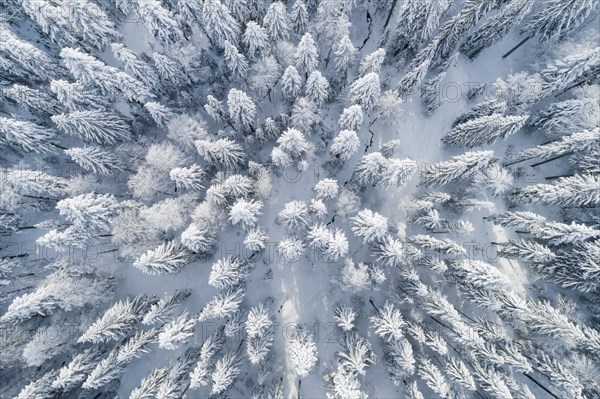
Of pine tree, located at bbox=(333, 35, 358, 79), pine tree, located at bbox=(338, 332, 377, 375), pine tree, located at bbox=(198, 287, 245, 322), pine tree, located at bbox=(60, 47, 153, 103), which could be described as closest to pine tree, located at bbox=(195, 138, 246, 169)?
pine tree, located at bbox=(60, 47, 153, 103)

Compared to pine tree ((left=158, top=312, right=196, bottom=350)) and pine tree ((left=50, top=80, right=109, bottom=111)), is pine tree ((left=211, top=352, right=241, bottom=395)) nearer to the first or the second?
pine tree ((left=158, top=312, right=196, bottom=350))

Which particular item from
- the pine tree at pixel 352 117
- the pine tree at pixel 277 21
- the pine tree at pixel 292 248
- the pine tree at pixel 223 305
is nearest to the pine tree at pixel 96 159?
the pine tree at pixel 223 305

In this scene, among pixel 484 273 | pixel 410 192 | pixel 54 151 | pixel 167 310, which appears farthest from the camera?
pixel 410 192

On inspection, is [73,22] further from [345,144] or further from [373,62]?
[373,62]

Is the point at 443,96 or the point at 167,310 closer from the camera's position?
the point at 167,310

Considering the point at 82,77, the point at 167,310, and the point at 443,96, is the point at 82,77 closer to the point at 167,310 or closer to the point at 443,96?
the point at 167,310

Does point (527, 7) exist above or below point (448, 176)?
above

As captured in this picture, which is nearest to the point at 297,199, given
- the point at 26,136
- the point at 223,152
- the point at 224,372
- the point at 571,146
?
the point at 223,152

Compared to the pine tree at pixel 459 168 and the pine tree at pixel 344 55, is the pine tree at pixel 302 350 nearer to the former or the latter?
the pine tree at pixel 459 168

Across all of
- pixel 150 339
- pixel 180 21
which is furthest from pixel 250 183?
pixel 180 21
